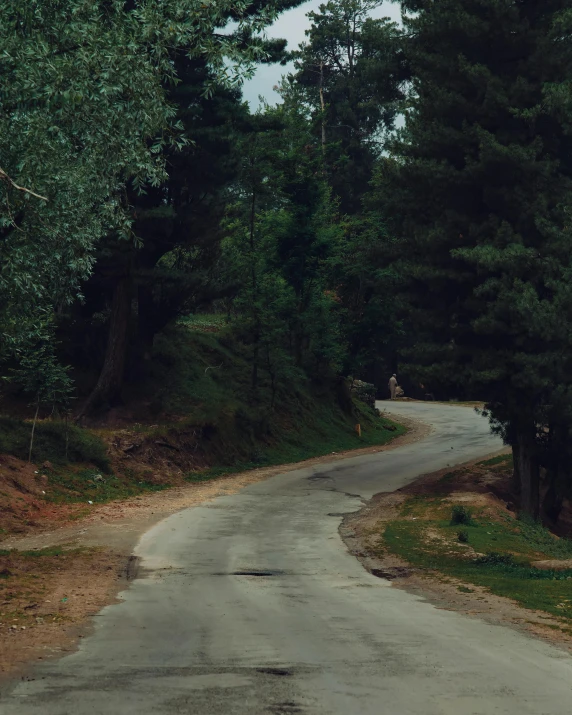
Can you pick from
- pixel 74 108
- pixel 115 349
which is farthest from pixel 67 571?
pixel 115 349

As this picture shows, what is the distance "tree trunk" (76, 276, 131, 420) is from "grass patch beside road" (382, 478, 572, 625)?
1321 cm

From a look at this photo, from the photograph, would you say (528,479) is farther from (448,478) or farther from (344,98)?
(344,98)

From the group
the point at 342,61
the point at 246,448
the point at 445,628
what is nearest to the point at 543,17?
the point at 246,448

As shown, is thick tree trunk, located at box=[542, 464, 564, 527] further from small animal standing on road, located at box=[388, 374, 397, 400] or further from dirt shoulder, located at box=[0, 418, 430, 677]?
small animal standing on road, located at box=[388, 374, 397, 400]

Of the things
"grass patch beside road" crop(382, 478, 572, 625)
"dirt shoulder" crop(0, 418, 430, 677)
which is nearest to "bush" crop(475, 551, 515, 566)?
"grass patch beside road" crop(382, 478, 572, 625)

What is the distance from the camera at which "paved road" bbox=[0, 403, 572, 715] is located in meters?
7.55

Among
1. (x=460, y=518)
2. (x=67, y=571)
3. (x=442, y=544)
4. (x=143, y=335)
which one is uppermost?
(x=143, y=335)

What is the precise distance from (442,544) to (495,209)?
44.0 ft

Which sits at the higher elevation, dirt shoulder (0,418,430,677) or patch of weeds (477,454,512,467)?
patch of weeds (477,454,512,467)

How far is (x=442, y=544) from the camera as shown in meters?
19.8

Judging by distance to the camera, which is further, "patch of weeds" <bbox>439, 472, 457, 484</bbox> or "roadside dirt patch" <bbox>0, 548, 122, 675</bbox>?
"patch of weeds" <bbox>439, 472, 457, 484</bbox>

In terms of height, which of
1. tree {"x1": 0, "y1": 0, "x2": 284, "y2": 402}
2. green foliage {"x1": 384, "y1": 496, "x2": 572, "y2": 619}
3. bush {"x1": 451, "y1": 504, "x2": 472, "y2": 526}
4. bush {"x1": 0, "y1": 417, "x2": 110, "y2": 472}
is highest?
tree {"x1": 0, "y1": 0, "x2": 284, "y2": 402}

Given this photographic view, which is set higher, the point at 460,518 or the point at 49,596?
the point at 460,518

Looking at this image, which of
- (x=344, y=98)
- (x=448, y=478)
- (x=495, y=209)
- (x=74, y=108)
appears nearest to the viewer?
(x=74, y=108)
